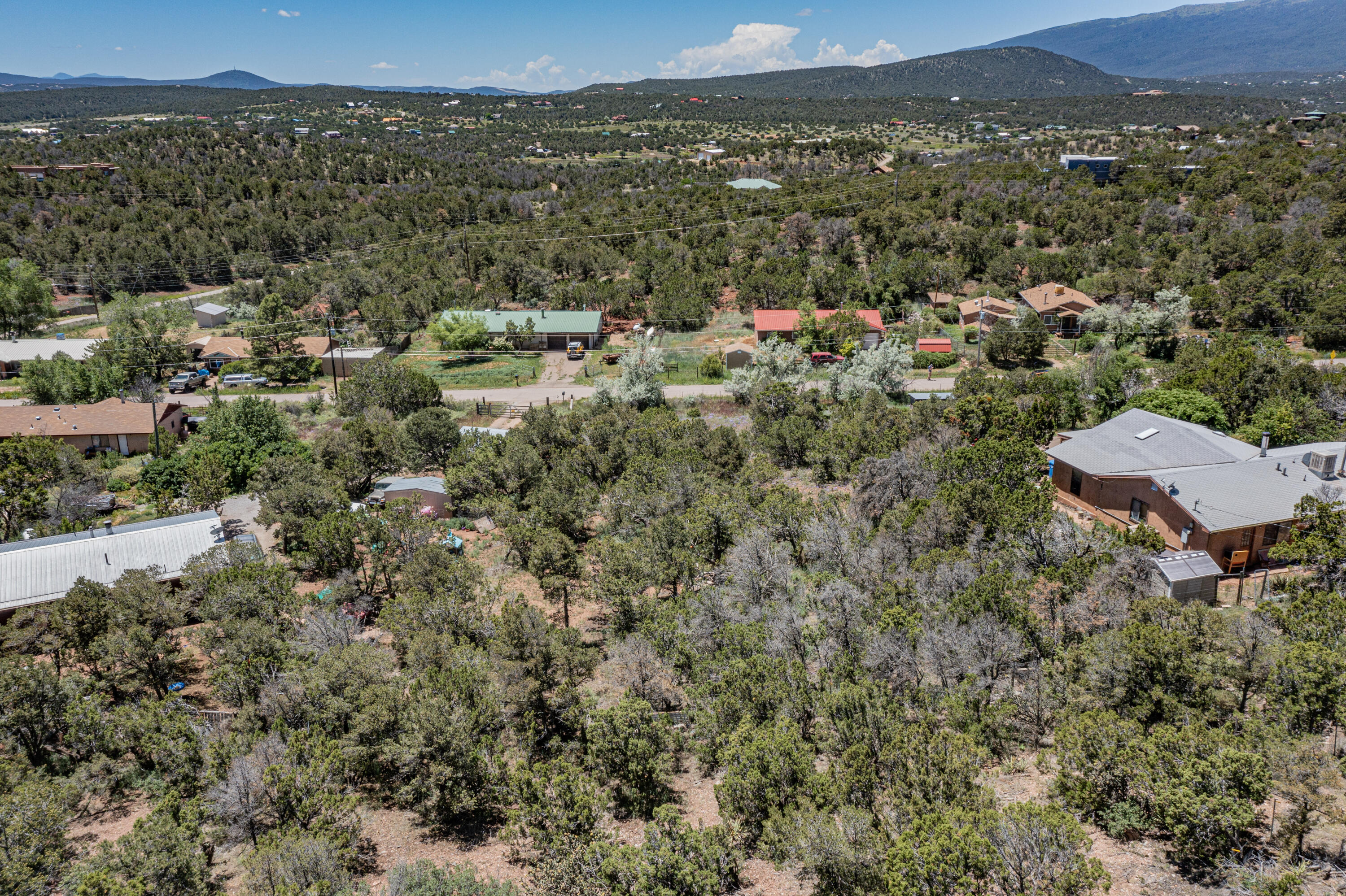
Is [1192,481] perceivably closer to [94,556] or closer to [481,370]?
[94,556]

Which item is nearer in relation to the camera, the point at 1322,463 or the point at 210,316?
the point at 1322,463

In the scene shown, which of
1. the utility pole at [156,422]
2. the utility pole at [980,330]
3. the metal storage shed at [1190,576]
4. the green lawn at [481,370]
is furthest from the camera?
the green lawn at [481,370]

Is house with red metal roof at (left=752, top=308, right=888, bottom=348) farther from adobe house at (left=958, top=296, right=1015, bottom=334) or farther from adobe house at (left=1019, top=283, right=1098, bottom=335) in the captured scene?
adobe house at (left=1019, top=283, right=1098, bottom=335)

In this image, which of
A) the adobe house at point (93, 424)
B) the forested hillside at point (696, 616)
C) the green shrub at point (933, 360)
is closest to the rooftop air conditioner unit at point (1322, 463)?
the forested hillside at point (696, 616)

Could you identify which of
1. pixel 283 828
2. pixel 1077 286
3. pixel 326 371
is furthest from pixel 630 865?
pixel 1077 286

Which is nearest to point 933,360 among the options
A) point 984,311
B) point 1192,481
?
point 984,311

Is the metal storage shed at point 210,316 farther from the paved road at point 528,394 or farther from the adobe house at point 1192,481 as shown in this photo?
the adobe house at point 1192,481

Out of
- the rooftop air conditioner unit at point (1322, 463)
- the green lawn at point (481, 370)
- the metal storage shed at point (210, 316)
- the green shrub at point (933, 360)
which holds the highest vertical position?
the metal storage shed at point (210, 316)
